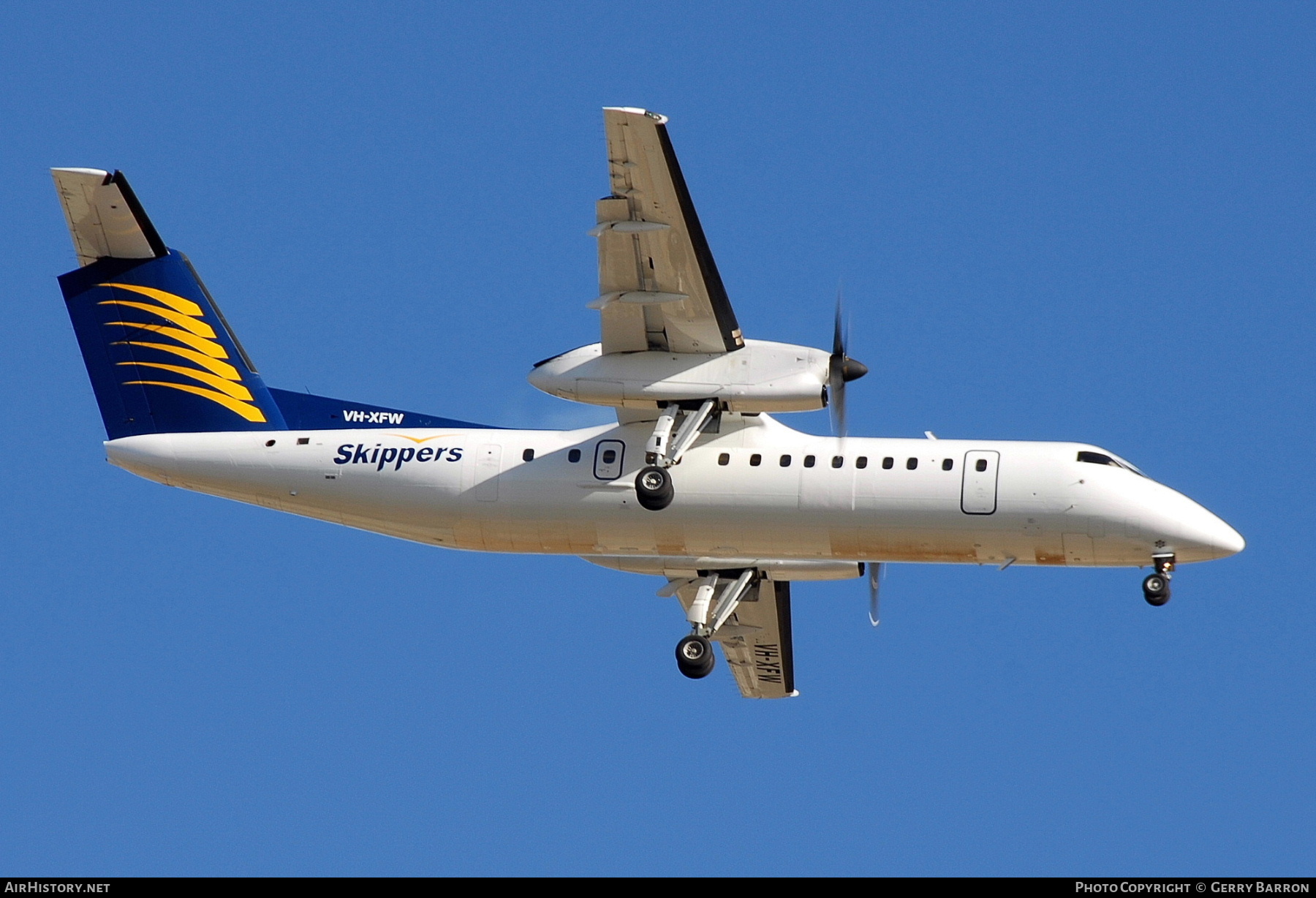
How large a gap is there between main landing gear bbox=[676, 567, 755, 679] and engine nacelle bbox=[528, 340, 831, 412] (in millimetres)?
2936

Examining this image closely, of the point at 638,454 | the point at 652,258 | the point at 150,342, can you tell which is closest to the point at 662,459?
the point at 638,454

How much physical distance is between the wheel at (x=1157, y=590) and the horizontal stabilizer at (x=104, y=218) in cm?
1314

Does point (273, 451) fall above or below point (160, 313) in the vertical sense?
Answer: below

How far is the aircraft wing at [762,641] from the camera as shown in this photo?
26.5 metres

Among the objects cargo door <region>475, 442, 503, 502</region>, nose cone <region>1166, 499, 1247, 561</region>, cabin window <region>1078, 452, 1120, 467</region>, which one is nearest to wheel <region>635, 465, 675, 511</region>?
cargo door <region>475, 442, 503, 502</region>

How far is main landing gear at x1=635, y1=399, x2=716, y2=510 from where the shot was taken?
2234 cm

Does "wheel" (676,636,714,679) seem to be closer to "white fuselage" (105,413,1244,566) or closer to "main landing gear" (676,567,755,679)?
"main landing gear" (676,567,755,679)

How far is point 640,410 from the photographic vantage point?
2316 cm

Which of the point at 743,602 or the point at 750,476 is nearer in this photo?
the point at 750,476
